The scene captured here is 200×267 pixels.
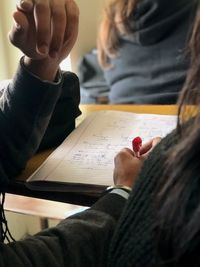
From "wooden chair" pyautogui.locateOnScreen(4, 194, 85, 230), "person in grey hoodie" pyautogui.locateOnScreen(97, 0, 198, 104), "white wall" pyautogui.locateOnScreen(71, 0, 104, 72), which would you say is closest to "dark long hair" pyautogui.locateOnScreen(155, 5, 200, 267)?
"wooden chair" pyautogui.locateOnScreen(4, 194, 85, 230)

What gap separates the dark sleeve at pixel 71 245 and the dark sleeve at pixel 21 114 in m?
0.18

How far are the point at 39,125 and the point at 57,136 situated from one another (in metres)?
0.11

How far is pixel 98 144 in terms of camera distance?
0.88 m

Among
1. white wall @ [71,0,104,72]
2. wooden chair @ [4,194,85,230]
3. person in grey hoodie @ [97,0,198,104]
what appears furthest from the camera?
white wall @ [71,0,104,72]

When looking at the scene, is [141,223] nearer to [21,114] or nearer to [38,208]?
[21,114]

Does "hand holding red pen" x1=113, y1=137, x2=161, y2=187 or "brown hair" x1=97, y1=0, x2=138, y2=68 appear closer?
"hand holding red pen" x1=113, y1=137, x2=161, y2=187

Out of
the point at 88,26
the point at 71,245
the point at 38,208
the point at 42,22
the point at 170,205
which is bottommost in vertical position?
the point at 38,208

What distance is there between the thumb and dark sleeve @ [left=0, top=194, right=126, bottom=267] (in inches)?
12.4

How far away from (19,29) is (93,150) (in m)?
0.24

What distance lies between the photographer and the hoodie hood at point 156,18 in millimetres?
1550

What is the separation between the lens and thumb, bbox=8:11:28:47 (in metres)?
0.78

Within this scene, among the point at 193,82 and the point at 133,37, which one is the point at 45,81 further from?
the point at 133,37

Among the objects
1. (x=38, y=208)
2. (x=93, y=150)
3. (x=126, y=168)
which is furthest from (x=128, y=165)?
(x=38, y=208)

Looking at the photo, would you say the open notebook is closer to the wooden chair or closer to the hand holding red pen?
the hand holding red pen
